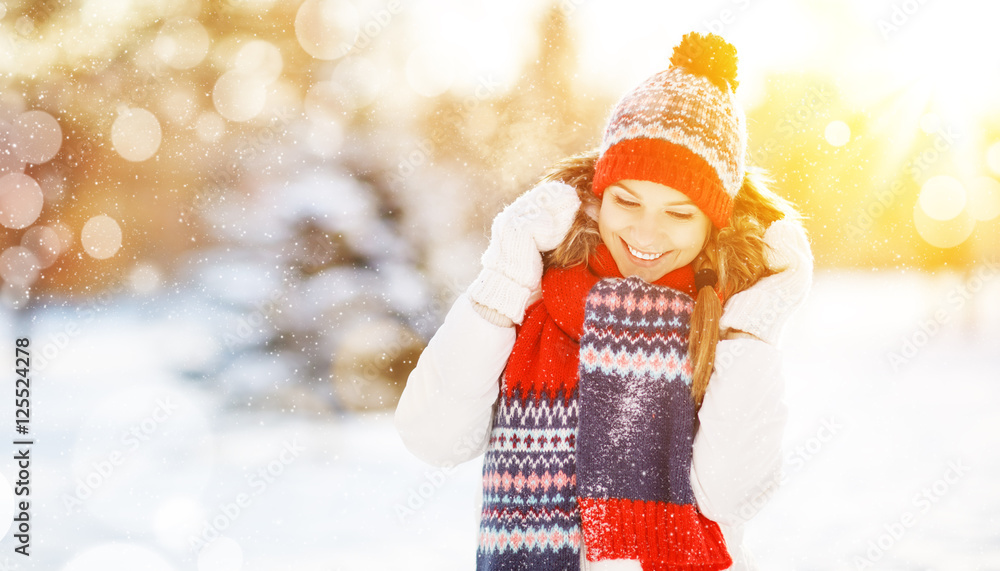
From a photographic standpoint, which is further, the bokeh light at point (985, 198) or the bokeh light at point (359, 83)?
the bokeh light at point (985, 198)

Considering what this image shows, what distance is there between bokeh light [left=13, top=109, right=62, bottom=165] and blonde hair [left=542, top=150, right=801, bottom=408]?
311 cm

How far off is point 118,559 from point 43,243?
1.90m

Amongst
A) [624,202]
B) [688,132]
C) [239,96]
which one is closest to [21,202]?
[239,96]

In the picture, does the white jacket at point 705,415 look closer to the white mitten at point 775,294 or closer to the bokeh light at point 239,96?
the white mitten at point 775,294

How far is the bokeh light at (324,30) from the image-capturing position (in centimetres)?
328

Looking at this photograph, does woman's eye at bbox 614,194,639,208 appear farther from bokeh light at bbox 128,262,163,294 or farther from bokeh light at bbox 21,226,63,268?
bokeh light at bbox 21,226,63,268

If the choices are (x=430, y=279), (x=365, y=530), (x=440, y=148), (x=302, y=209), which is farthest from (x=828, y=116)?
(x=365, y=530)

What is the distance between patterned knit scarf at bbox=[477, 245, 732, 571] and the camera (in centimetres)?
111

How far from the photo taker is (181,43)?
3352mm

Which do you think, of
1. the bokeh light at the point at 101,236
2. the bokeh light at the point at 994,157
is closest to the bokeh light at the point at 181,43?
the bokeh light at the point at 101,236

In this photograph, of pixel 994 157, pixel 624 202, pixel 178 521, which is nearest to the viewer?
pixel 624 202

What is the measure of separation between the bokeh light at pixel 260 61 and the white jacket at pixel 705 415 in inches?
104

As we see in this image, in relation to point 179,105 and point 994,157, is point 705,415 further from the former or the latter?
point 994,157

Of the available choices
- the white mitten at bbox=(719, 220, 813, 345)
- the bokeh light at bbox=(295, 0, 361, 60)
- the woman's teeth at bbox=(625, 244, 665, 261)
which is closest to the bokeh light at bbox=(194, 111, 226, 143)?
the bokeh light at bbox=(295, 0, 361, 60)
